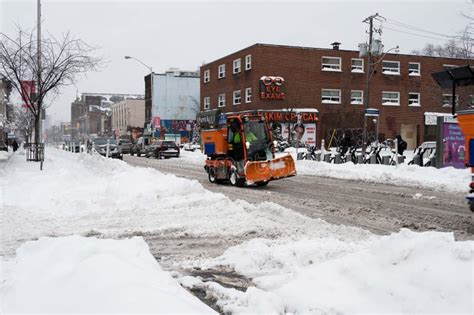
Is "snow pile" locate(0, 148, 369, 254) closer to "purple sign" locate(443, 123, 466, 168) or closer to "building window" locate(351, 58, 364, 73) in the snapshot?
"purple sign" locate(443, 123, 466, 168)

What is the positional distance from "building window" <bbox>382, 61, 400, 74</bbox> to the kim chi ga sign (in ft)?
36.0

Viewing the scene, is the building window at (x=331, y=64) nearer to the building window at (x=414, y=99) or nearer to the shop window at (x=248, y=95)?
the shop window at (x=248, y=95)

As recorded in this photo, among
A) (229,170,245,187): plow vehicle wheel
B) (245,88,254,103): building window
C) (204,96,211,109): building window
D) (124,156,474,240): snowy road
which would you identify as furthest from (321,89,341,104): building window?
(229,170,245,187): plow vehicle wheel

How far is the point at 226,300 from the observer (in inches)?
188

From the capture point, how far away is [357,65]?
4441cm

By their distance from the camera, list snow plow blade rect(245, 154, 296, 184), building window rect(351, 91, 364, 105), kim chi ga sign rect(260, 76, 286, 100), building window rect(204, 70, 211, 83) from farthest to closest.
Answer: building window rect(204, 70, 211, 83), building window rect(351, 91, 364, 105), kim chi ga sign rect(260, 76, 286, 100), snow plow blade rect(245, 154, 296, 184)

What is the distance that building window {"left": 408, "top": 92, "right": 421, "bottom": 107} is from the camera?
46125mm

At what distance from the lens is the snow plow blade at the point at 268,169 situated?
1503 centimetres

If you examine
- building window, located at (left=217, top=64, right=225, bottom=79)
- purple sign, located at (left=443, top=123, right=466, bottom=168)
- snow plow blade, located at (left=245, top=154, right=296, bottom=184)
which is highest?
building window, located at (left=217, top=64, right=225, bottom=79)

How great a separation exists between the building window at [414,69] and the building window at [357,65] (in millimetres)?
5224

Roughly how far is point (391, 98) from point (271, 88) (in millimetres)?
12684

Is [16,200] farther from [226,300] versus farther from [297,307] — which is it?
[297,307]

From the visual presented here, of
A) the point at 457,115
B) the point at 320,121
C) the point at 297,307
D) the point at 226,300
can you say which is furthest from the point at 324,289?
the point at 320,121

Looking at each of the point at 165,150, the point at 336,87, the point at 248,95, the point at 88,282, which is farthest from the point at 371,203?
the point at 336,87
